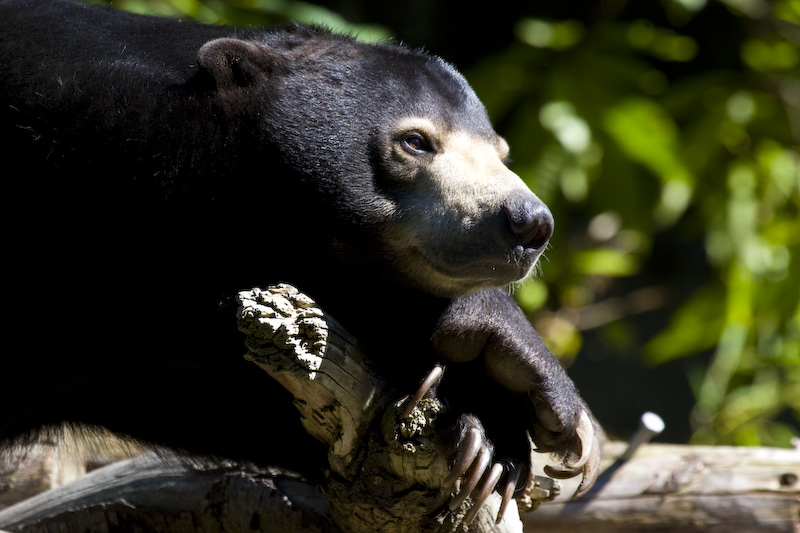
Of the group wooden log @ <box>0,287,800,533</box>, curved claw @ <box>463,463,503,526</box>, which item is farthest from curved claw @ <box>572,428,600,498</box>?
curved claw @ <box>463,463,503,526</box>

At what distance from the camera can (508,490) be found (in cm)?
243

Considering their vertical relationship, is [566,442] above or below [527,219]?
below

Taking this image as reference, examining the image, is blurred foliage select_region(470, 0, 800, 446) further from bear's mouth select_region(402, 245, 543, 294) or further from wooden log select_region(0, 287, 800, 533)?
bear's mouth select_region(402, 245, 543, 294)

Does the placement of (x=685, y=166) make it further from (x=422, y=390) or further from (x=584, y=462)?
(x=422, y=390)

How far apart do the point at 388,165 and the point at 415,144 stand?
109 millimetres

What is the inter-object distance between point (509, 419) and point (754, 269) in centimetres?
376

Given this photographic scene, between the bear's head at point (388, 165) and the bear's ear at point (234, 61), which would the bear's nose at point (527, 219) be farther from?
the bear's ear at point (234, 61)

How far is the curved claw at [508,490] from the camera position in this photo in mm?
2418

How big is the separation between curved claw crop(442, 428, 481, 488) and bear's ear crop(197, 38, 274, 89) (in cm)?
127

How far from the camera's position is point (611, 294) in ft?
27.2

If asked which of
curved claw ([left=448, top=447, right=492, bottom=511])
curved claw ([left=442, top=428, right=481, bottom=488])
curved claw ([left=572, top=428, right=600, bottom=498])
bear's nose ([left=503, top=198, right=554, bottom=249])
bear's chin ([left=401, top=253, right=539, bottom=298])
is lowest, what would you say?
curved claw ([left=572, top=428, right=600, bottom=498])

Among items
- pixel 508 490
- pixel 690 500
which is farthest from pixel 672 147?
pixel 508 490

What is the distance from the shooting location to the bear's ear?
276cm

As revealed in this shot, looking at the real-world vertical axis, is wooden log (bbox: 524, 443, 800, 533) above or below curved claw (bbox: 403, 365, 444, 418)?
below
